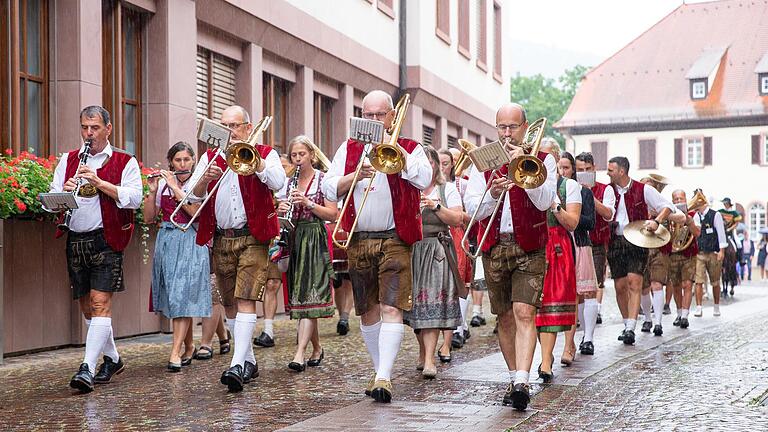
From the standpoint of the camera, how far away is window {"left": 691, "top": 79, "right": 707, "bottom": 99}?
63000 millimetres

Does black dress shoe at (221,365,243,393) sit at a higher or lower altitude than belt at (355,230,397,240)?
lower

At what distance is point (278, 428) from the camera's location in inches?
285

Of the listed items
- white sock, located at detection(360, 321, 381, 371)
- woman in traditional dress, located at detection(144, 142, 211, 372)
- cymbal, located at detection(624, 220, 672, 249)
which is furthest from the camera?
cymbal, located at detection(624, 220, 672, 249)

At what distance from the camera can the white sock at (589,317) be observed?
12.1 m

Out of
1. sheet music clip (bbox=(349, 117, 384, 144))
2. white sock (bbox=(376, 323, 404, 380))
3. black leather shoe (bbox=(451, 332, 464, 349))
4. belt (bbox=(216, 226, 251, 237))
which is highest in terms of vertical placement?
sheet music clip (bbox=(349, 117, 384, 144))

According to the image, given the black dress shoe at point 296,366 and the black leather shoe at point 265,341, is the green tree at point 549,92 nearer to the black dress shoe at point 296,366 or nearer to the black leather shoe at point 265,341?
the black leather shoe at point 265,341

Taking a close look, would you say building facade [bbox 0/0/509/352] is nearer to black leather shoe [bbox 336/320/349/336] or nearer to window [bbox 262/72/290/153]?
window [bbox 262/72/290/153]

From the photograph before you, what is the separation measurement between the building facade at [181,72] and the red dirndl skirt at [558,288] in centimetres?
483

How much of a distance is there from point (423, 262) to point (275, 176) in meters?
2.09

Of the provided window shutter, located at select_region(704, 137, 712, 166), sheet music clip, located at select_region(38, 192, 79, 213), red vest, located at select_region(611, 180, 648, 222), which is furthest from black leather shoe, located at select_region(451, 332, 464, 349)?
window shutter, located at select_region(704, 137, 712, 166)

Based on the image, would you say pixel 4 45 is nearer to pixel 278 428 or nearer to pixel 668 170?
pixel 278 428

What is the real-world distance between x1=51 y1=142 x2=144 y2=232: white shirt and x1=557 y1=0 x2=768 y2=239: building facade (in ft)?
177

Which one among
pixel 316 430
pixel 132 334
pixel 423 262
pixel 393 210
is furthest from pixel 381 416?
pixel 132 334

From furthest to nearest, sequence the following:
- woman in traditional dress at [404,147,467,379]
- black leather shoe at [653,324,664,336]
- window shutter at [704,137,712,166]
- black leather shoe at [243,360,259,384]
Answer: window shutter at [704,137,712,166] → black leather shoe at [653,324,664,336] → woman in traditional dress at [404,147,467,379] → black leather shoe at [243,360,259,384]
